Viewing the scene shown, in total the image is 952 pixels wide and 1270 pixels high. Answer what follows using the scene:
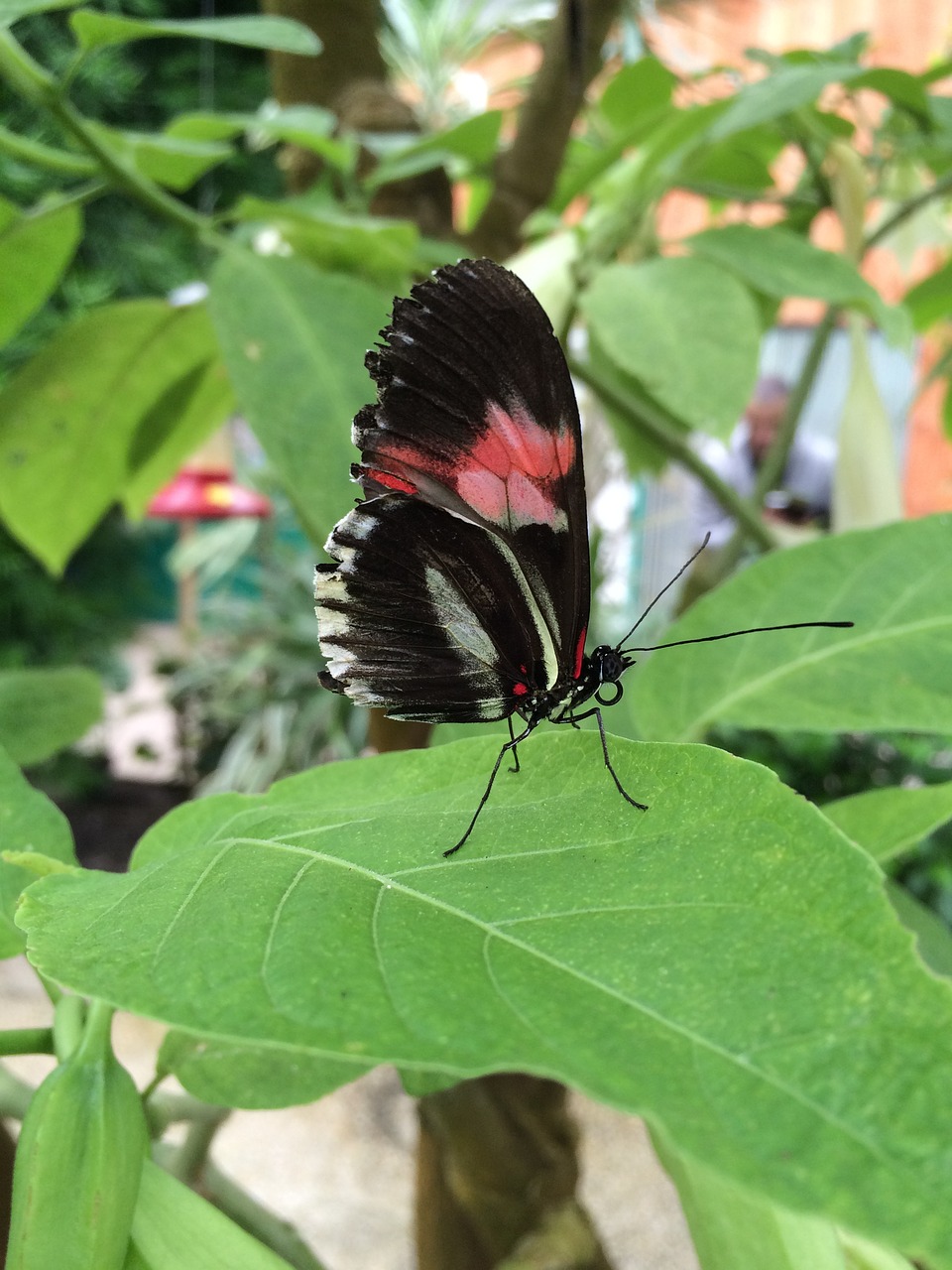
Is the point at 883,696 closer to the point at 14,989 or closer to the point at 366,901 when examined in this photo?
the point at 366,901

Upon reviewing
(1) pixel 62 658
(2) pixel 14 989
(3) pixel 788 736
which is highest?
(1) pixel 62 658

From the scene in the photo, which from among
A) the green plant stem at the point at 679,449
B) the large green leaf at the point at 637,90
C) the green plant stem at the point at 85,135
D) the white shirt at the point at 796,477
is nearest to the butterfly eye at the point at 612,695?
the green plant stem at the point at 679,449

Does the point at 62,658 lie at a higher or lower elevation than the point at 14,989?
higher

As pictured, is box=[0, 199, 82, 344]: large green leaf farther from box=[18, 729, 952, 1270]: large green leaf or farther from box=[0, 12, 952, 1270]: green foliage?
box=[18, 729, 952, 1270]: large green leaf

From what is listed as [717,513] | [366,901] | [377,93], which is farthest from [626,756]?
[717,513]

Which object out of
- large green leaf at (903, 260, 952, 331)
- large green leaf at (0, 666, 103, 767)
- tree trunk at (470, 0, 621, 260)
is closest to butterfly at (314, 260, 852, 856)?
large green leaf at (0, 666, 103, 767)

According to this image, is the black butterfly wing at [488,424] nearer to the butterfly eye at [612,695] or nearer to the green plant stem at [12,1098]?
the butterfly eye at [612,695]
